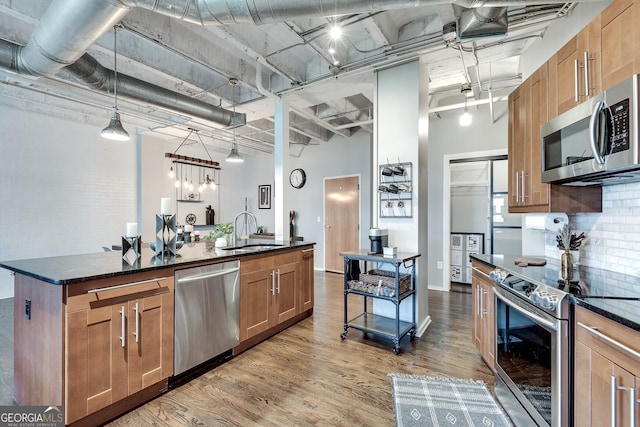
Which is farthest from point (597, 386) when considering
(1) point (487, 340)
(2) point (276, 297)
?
(2) point (276, 297)

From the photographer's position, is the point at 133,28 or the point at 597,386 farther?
the point at 133,28

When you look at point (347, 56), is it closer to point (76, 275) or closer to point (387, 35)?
point (387, 35)

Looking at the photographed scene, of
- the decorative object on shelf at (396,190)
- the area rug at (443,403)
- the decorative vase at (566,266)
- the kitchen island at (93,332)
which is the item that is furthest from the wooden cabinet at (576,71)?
the kitchen island at (93,332)

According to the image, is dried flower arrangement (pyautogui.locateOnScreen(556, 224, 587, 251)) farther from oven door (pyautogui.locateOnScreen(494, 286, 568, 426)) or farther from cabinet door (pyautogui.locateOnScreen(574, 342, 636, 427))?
cabinet door (pyautogui.locateOnScreen(574, 342, 636, 427))

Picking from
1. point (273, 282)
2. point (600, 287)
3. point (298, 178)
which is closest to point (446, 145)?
point (298, 178)

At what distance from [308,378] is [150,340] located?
3.81 ft

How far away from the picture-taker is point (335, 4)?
5.51 feet

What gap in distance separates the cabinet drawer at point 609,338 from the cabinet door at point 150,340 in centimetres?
231

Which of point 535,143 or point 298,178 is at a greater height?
point 298,178

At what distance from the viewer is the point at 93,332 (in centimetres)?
171

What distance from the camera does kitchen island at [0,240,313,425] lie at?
162 cm

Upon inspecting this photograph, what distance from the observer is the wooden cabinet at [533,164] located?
1992 mm

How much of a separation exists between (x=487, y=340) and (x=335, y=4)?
248 centimetres

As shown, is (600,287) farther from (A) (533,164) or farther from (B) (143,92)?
(B) (143,92)
